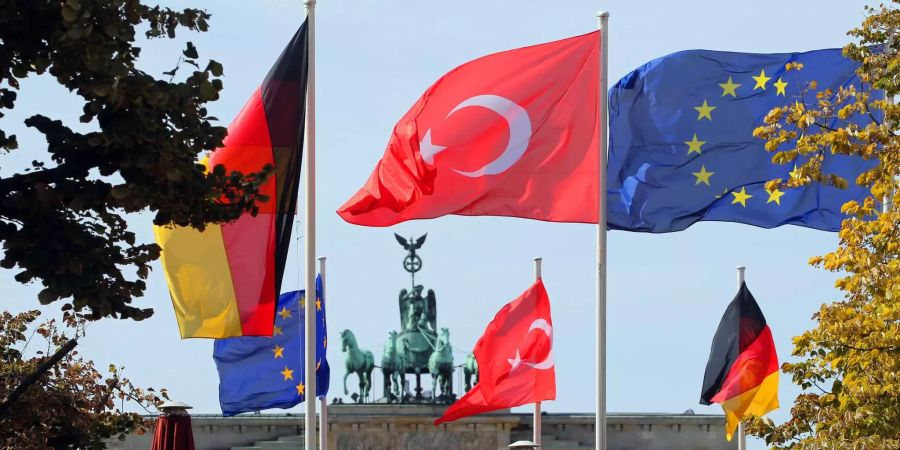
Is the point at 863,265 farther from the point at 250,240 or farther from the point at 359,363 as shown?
the point at 359,363

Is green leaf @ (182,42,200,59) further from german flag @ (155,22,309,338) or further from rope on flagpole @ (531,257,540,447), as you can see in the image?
rope on flagpole @ (531,257,540,447)

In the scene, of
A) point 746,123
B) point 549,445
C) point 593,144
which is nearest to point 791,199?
point 746,123

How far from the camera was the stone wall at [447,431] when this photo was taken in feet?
186

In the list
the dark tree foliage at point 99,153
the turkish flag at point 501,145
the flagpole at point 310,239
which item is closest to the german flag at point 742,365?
the turkish flag at point 501,145

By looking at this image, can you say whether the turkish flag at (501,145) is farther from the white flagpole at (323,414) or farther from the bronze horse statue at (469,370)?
the bronze horse statue at (469,370)

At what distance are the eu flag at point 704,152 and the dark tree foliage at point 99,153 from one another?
9866 millimetres

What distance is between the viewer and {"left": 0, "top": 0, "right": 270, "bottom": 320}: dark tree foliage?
16.0 metres

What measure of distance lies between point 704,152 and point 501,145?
3.02 meters

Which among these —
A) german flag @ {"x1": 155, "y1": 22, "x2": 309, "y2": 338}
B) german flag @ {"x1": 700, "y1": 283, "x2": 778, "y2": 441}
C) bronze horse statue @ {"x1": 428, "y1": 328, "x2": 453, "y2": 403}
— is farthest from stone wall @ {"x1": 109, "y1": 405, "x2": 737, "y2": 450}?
german flag @ {"x1": 155, "y1": 22, "x2": 309, "y2": 338}

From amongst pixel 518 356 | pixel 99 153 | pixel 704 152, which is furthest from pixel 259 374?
pixel 99 153

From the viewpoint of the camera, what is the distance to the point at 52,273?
16312 mm

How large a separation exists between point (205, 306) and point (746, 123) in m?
7.94

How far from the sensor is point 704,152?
25.9 m

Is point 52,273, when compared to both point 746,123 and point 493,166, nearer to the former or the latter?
point 493,166
